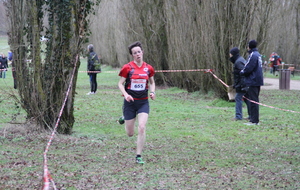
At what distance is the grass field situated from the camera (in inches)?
249

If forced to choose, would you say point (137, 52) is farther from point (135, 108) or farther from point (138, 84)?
point (135, 108)

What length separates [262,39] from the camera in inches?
636

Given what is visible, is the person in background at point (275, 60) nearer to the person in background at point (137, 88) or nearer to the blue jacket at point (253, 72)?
the blue jacket at point (253, 72)

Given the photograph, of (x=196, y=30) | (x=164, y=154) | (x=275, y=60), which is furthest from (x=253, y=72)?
(x=275, y=60)

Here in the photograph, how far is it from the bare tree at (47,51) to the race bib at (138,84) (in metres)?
2.38

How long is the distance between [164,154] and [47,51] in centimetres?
316

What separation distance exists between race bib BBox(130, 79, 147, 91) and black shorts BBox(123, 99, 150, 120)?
0.20 meters

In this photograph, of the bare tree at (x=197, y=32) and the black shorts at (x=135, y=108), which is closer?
the black shorts at (x=135, y=108)

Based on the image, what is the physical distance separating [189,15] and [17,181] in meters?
14.6

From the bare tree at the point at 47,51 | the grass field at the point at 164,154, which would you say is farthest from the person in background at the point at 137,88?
the bare tree at the point at 47,51

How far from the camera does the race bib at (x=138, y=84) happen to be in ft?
23.9

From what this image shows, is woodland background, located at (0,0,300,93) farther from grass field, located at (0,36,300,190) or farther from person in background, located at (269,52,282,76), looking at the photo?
person in background, located at (269,52,282,76)

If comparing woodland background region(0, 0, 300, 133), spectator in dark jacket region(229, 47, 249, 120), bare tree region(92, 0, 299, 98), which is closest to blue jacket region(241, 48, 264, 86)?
spectator in dark jacket region(229, 47, 249, 120)

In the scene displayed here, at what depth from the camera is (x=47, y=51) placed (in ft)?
30.7
